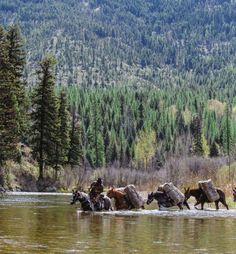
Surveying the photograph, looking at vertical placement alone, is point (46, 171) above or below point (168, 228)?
above

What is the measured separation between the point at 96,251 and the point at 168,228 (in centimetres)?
773

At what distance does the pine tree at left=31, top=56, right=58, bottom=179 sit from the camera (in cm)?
8881

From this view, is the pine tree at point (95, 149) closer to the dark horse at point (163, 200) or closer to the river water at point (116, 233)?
the dark horse at point (163, 200)

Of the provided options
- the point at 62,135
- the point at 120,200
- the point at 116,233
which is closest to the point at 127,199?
the point at 120,200

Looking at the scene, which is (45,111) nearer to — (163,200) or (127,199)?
(127,199)

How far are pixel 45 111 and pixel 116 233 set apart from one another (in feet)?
214

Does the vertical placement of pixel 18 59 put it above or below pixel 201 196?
above

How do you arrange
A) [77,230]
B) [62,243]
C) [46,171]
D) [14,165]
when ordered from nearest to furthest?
[62,243] < [77,230] < [14,165] < [46,171]

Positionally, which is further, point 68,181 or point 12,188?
point 68,181

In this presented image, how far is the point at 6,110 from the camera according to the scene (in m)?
68.9

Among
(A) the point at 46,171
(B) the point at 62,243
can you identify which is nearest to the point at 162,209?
(B) the point at 62,243

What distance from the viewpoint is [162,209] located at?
130 ft

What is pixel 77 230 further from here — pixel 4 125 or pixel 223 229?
pixel 4 125

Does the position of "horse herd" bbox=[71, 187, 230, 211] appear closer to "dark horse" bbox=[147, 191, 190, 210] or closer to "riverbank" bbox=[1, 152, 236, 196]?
"dark horse" bbox=[147, 191, 190, 210]
